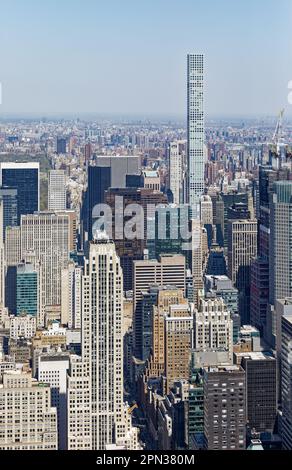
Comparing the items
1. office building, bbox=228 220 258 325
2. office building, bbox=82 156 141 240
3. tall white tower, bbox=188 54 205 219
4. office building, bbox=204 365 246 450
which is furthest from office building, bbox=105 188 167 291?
office building, bbox=204 365 246 450

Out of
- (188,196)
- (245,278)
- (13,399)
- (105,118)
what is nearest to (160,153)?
(188,196)

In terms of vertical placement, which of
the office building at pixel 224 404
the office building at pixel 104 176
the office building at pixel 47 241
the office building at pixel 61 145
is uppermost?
the office building at pixel 61 145

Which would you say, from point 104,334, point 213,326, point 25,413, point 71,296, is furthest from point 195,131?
point 25,413

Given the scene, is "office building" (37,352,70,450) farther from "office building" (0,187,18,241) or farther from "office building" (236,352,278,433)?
"office building" (0,187,18,241)

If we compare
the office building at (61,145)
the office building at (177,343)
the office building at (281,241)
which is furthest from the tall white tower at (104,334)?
the office building at (61,145)

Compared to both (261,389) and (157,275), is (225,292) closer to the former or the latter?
(157,275)

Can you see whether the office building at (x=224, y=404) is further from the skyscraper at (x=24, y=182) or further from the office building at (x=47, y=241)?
the skyscraper at (x=24, y=182)

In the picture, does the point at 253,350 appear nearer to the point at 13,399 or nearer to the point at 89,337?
the point at 89,337
